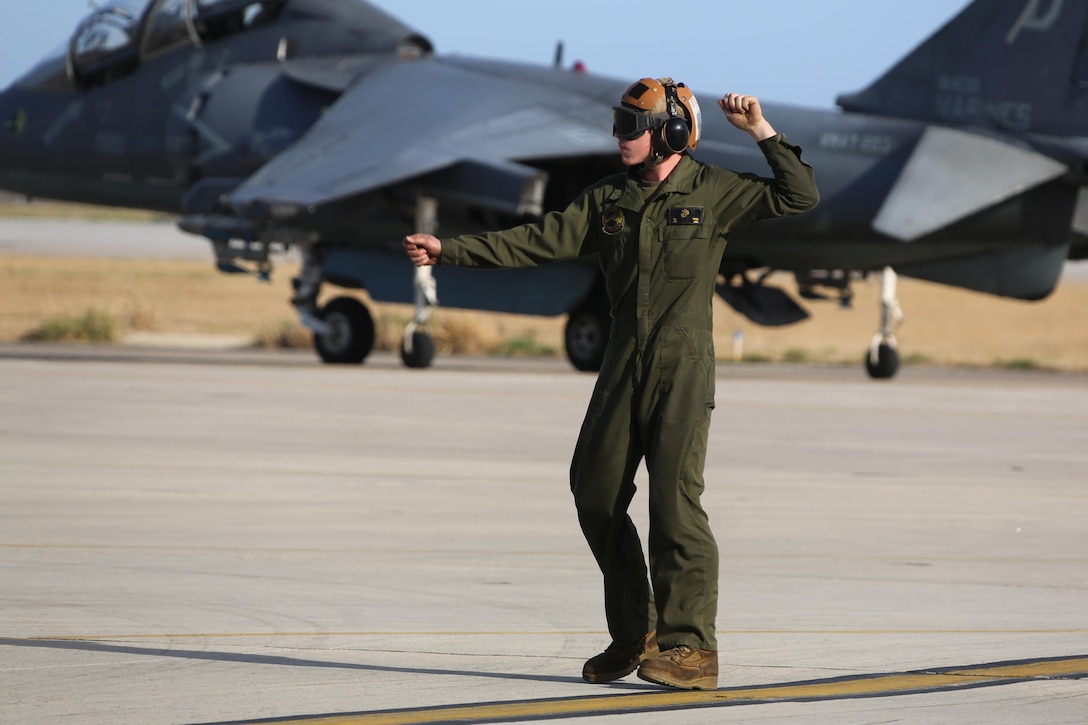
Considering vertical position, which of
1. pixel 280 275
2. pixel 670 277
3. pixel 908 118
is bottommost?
pixel 280 275

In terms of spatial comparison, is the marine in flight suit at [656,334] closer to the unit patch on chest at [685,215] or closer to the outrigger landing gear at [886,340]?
the unit patch on chest at [685,215]

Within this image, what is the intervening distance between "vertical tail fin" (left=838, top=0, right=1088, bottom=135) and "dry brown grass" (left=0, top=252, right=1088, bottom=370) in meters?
9.53

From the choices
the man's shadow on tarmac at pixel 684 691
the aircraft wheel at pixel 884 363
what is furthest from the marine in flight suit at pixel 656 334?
the aircraft wheel at pixel 884 363

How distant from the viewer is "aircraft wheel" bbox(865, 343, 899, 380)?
24.1 metres

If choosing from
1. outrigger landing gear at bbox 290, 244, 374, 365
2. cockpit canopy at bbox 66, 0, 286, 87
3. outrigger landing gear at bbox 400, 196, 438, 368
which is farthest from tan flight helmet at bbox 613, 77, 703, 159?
cockpit canopy at bbox 66, 0, 286, 87

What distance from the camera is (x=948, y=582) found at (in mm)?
8555

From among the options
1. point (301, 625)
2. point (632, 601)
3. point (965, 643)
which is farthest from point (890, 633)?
point (301, 625)

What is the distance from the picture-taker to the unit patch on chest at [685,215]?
249 inches

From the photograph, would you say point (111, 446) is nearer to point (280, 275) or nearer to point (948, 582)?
point (948, 582)

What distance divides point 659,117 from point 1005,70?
17.0 meters

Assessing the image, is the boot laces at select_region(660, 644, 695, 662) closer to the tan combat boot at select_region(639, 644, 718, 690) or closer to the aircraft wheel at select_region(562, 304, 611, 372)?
the tan combat boot at select_region(639, 644, 718, 690)

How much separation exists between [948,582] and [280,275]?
154 feet

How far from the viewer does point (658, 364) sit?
245 inches

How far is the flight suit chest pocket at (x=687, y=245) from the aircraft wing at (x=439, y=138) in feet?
52.4
